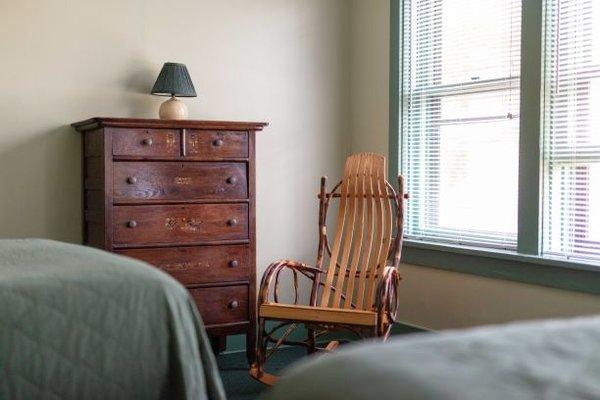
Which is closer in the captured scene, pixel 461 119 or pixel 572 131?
pixel 572 131

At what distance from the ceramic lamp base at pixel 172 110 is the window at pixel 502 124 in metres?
1.29

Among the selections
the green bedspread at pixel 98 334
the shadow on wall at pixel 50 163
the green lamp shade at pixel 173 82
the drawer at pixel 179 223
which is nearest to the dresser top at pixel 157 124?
the shadow on wall at pixel 50 163

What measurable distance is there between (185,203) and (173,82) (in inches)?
24.4

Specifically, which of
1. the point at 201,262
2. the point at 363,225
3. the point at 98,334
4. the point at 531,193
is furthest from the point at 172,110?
the point at 98,334

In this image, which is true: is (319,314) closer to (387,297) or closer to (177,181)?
(387,297)

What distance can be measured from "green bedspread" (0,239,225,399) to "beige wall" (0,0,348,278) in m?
1.58

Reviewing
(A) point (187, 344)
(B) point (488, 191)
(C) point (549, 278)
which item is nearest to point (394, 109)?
(B) point (488, 191)

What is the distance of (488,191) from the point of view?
367 centimetres

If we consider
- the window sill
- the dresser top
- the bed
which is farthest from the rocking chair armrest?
the bed

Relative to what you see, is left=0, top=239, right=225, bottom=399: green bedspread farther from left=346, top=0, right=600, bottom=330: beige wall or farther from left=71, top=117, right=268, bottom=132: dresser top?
left=346, top=0, right=600, bottom=330: beige wall

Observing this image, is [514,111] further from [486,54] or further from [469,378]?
[469,378]

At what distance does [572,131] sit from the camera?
325cm

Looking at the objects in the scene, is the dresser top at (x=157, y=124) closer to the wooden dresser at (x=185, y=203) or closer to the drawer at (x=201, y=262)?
the wooden dresser at (x=185, y=203)

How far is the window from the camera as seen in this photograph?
3.22 metres
